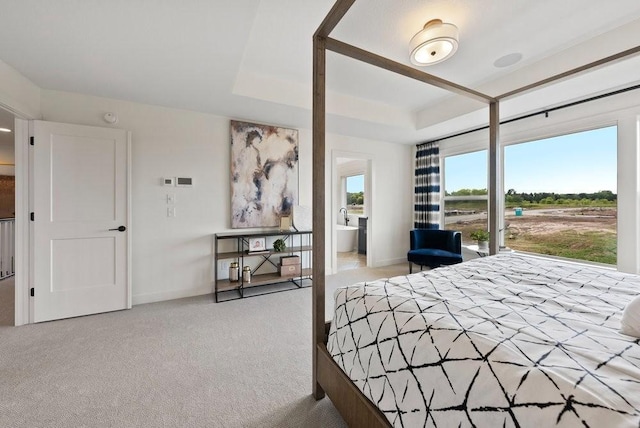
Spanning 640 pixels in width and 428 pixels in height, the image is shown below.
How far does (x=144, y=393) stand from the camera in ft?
5.38

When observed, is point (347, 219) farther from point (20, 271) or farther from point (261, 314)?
point (20, 271)

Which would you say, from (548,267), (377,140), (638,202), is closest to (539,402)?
(548,267)

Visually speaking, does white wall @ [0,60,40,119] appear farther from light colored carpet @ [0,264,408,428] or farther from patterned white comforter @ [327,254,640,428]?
patterned white comforter @ [327,254,640,428]

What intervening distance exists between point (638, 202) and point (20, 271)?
5969 mm

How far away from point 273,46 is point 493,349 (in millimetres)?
2596

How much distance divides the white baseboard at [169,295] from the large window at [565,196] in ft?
13.7

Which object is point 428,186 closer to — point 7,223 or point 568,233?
point 568,233

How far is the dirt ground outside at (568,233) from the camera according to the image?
112 inches

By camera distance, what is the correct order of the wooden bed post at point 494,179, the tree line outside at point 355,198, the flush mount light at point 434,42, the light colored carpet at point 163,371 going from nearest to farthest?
the light colored carpet at point 163,371
the flush mount light at point 434,42
the wooden bed post at point 494,179
the tree line outside at point 355,198

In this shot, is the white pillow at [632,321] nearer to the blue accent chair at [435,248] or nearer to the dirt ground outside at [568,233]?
the dirt ground outside at [568,233]

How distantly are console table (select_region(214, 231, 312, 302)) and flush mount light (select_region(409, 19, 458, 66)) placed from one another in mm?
2353

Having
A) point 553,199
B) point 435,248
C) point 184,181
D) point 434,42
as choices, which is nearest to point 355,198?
point 435,248

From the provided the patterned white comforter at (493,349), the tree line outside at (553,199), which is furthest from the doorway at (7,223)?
the tree line outside at (553,199)

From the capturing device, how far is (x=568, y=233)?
3.17 metres
